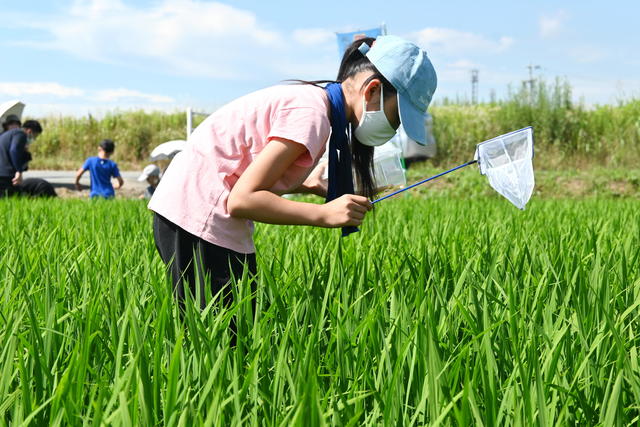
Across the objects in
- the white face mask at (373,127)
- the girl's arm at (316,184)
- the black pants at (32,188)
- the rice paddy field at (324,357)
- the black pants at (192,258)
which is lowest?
the black pants at (32,188)

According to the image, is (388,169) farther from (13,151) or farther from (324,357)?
(13,151)

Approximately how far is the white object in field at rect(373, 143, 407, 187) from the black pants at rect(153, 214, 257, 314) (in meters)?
0.42

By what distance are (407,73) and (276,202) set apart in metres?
0.40

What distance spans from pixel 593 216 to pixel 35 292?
3201 mm

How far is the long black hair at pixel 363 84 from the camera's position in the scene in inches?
58.0

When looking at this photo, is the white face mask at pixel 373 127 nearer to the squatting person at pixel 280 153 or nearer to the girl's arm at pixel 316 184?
the squatting person at pixel 280 153

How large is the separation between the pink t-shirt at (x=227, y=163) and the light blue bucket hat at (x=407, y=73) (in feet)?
0.48

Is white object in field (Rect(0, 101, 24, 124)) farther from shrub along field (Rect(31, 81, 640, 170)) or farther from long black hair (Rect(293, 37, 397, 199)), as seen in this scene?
long black hair (Rect(293, 37, 397, 199))

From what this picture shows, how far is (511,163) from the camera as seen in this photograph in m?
1.62

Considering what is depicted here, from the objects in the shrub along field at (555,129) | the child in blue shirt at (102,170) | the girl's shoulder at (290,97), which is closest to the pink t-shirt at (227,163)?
the girl's shoulder at (290,97)

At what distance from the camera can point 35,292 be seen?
5.29ft

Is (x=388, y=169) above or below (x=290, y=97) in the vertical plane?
below

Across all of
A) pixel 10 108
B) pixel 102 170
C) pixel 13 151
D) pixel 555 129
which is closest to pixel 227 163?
pixel 13 151

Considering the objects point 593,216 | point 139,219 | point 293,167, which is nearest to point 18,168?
point 139,219
